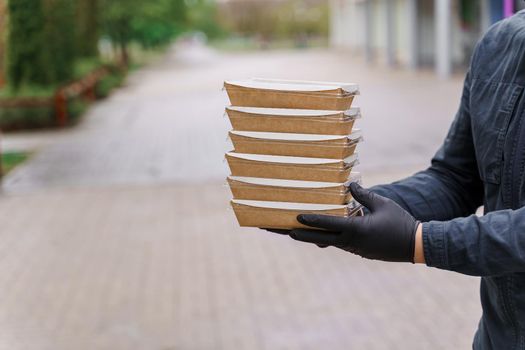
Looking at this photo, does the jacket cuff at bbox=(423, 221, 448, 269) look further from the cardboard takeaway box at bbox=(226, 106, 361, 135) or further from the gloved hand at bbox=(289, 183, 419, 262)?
the cardboard takeaway box at bbox=(226, 106, 361, 135)

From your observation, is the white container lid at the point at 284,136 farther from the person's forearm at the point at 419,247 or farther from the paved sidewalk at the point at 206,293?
the paved sidewalk at the point at 206,293

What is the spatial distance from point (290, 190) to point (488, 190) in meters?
0.43

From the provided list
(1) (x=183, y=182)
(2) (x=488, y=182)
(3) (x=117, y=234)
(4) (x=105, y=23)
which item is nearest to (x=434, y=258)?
(2) (x=488, y=182)

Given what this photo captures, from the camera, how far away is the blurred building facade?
878 inches

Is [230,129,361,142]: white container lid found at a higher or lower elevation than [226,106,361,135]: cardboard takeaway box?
lower

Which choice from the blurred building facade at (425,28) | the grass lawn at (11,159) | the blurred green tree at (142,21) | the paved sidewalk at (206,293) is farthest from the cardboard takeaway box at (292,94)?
the blurred green tree at (142,21)

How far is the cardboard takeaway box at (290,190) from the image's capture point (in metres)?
1.55

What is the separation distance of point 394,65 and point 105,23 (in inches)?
540

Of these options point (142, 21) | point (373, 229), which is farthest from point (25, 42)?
point (142, 21)

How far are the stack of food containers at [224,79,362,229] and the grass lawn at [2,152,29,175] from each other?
33.8 feet

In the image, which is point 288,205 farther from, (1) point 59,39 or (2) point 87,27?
(2) point 87,27

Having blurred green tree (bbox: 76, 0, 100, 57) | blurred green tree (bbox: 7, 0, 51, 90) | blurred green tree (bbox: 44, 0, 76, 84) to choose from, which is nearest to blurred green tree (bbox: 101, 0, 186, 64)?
blurred green tree (bbox: 76, 0, 100, 57)

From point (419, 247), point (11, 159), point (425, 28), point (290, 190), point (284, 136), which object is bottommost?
point (11, 159)

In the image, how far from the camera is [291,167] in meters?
1.59
